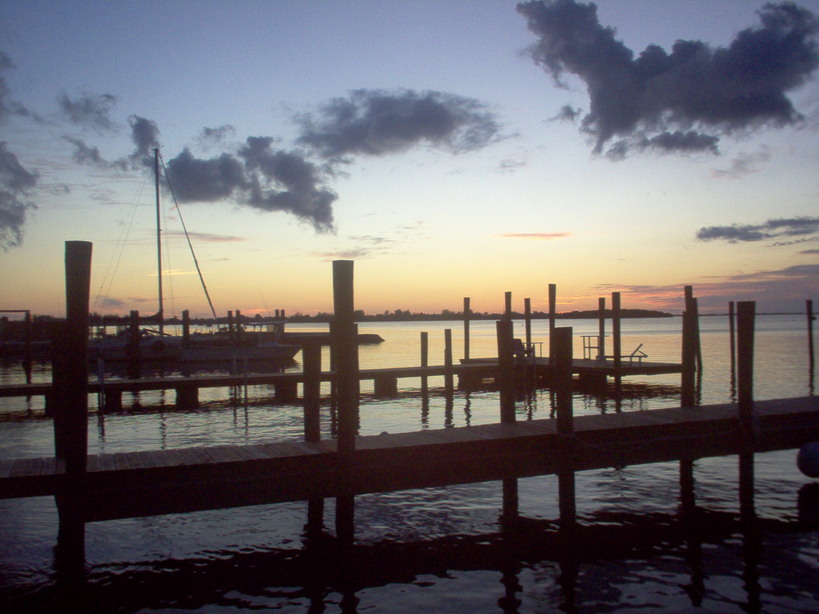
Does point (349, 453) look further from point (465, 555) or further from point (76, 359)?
point (76, 359)

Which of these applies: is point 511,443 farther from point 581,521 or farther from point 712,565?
point 712,565

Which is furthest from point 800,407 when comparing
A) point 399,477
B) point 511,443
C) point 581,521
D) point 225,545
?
point 225,545

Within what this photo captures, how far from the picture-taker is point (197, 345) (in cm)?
4312

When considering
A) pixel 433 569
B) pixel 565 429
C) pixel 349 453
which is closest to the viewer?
pixel 433 569

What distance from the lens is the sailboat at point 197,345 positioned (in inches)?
1624

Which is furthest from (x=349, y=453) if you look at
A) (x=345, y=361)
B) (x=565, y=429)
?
(x=565, y=429)

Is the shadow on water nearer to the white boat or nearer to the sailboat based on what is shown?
the sailboat

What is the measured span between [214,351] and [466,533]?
34.8 m

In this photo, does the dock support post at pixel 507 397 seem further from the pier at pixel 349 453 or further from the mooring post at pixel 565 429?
the mooring post at pixel 565 429

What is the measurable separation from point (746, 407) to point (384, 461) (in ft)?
20.7

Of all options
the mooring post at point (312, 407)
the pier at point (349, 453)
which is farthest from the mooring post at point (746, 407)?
the mooring post at point (312, 407)

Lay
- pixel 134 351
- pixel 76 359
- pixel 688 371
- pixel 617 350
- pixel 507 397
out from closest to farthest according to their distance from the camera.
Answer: pixel 76 359 < pixel 507 397 < pixel 688 371 < pixel 617 350 < pixel 134 351

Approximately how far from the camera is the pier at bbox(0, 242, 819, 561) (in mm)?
7941

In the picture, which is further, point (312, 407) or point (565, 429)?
point (312, 407)
